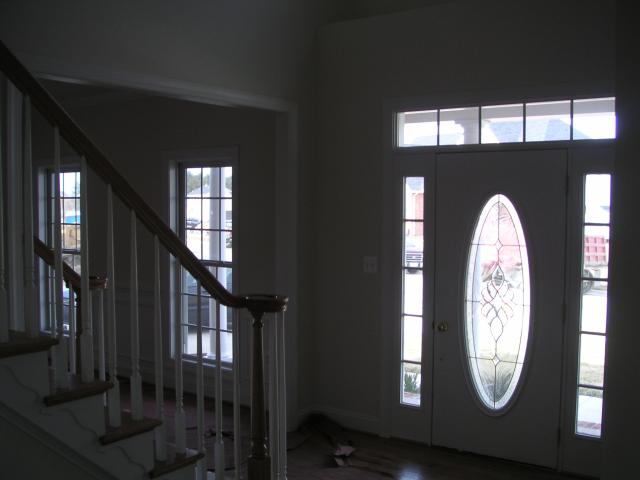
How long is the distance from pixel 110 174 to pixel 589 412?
3316 millimetres

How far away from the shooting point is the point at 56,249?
Answer: 2232mm

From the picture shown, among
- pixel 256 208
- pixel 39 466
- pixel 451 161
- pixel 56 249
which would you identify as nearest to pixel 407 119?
A: pixel 451 161

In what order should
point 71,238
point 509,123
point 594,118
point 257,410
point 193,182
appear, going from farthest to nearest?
point 71,238 < point 193,182 < point 509,123 < point 594,118 < point 257,410

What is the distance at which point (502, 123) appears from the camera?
14.0 ft

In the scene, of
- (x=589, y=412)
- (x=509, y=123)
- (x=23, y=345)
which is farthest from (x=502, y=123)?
(x=23, y=345)

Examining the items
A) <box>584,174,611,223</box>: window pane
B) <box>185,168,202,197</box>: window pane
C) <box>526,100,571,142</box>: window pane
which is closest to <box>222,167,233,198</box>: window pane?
<box>185,168,202,197</box>: window pane

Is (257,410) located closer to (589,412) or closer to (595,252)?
(589,412)

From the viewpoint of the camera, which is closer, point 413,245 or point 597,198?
point 597,198

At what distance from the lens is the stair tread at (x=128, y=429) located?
237cm

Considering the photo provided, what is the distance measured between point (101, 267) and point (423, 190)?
3.68 meters

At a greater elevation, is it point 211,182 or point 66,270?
point 211,182

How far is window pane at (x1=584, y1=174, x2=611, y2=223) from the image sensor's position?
3.93 meters

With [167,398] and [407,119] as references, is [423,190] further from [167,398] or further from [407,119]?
[167,398]

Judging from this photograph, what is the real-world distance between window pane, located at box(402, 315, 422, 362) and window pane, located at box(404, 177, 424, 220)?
772 mm
